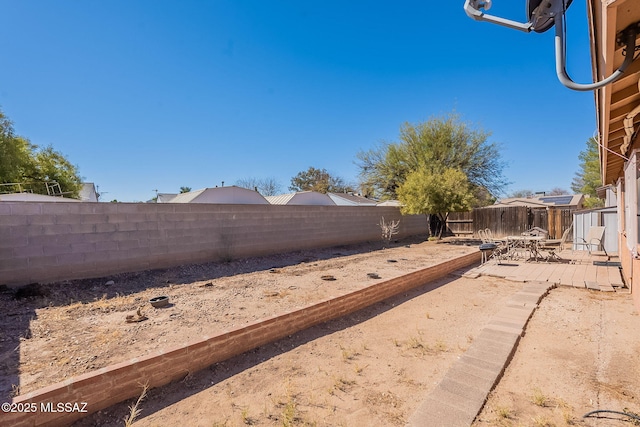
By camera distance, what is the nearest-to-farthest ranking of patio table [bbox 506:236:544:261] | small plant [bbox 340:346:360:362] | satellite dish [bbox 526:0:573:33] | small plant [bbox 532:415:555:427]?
1. satellite dish [bbox 526:0:573:33]
2. small plant [bbox 532:415:555:427]
3. small plant [bbox 340:346:360:362]
4. patio table [bbox 506:236:544:261]

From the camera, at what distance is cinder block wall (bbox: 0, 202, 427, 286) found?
5082 millimetres

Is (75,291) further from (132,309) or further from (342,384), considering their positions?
(342,384)

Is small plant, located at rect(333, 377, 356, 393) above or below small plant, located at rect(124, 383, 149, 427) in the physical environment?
below

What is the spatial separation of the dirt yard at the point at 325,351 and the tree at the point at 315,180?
36.5 m

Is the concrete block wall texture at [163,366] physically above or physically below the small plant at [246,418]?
above

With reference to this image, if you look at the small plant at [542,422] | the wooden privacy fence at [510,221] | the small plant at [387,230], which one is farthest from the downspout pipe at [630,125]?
the wooden privacy fence at [510,221]

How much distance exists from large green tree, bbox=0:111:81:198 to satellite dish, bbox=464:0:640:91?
19939 millimetres

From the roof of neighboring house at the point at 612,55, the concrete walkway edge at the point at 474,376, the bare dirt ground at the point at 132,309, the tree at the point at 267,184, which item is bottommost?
the concrete walkway edge at the point at 474,376

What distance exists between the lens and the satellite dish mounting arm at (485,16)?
1746mm

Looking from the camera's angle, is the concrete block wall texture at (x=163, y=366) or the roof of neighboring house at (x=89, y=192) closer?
the concrete block wall texture at (x=163, y=366)

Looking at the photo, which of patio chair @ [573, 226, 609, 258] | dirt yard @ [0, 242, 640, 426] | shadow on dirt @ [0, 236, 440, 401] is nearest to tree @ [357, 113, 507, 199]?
patio chair @ [573, 226, 609, 258]

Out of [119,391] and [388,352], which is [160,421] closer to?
[119,391]

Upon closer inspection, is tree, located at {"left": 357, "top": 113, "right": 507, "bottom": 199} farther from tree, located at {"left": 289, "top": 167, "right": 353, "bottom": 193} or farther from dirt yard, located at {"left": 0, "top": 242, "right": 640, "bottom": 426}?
tree, located at {"left": 289, "top": 167, "right": 353, "bottom": 193}

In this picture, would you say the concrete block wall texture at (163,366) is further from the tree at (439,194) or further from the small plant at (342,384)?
the tree at (439,194)
